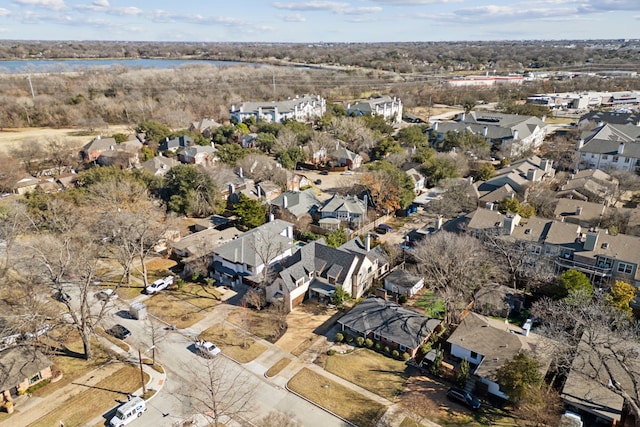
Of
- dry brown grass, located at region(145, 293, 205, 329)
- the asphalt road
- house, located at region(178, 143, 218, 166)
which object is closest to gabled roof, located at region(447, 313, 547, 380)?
the asphalt road

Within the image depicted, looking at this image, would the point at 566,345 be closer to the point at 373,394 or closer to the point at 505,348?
the point at 505,348

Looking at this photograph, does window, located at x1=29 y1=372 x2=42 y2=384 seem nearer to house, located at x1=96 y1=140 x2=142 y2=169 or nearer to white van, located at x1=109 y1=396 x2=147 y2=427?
white van, located at x1=109 y1=396 x2=147 y2=427

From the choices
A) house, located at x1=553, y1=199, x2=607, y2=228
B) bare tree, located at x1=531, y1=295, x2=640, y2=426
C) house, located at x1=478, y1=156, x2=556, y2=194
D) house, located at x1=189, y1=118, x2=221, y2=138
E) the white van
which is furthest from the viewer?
house, located at x1=189, y1=118, x2=221, y2=138

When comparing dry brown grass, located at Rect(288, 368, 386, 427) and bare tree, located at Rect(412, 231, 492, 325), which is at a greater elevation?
bare tree, located at Rect(412, 231, 492, 325)

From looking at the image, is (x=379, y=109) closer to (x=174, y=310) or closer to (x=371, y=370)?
(x=174, y=310)

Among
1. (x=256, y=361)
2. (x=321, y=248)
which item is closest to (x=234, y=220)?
(x=321, y=248)

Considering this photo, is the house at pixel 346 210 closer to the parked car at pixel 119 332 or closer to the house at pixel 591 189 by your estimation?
the house at pixel 591 189

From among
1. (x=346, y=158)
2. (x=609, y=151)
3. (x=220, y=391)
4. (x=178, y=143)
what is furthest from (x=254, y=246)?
(x=609, y=151)
